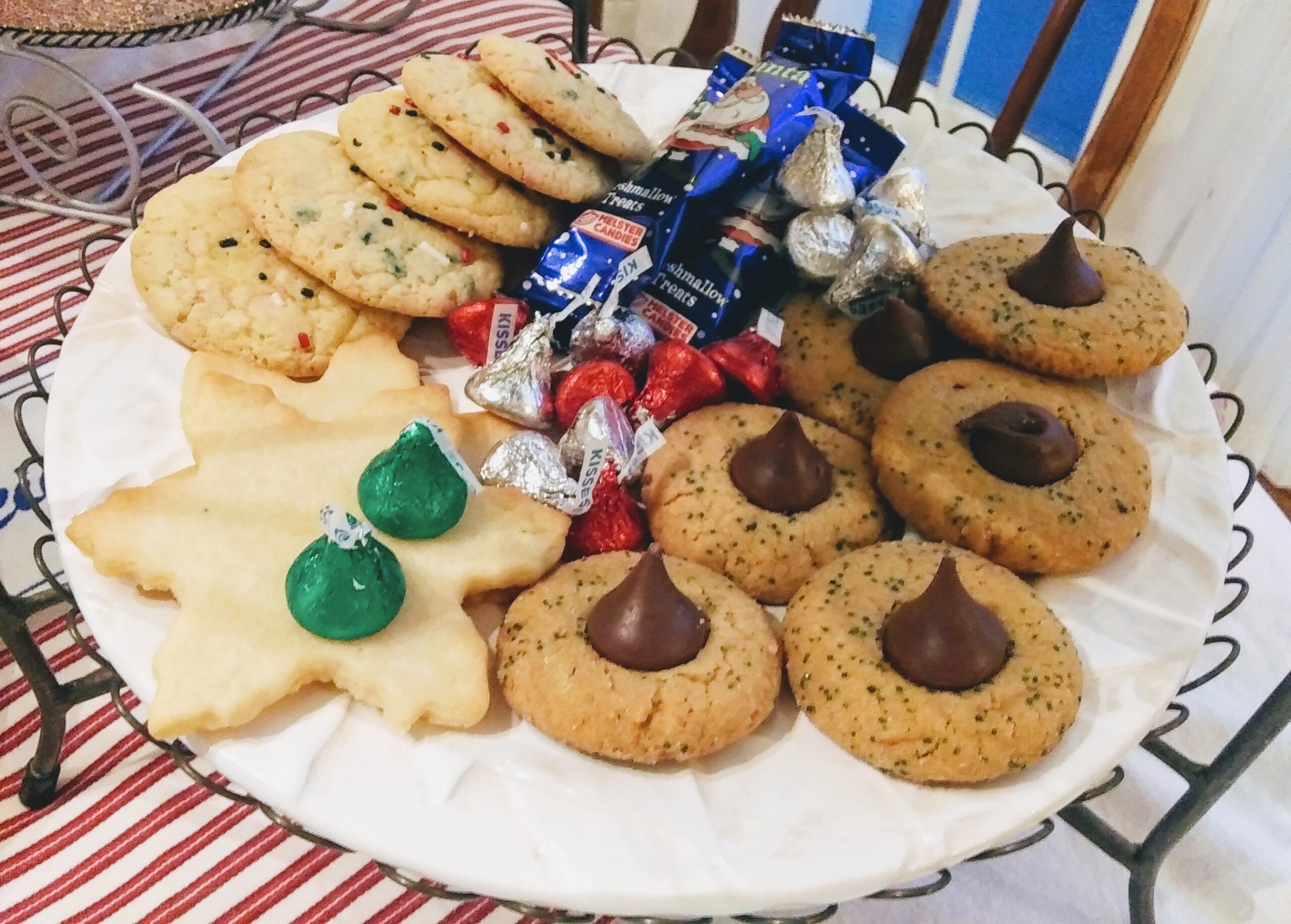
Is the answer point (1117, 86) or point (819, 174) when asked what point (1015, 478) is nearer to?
point (819, 174)

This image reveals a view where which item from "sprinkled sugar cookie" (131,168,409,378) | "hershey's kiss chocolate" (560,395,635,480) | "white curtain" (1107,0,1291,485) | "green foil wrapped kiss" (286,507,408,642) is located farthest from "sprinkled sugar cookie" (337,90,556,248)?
"white curtain" (1107,0,1291,485)

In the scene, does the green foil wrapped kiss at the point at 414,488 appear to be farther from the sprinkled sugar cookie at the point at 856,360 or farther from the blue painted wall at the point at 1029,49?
the blue painted wall at the point at 1029,49

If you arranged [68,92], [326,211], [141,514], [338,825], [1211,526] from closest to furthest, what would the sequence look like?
1. [338,825]
2. [141,514]
3. [1211,526]
4. [326,211]
5. [68,92]

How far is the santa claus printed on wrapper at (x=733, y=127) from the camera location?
139cm

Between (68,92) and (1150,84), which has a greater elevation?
(1150,84)

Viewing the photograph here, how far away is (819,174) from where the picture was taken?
1.38 metres

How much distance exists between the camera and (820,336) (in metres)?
1.36

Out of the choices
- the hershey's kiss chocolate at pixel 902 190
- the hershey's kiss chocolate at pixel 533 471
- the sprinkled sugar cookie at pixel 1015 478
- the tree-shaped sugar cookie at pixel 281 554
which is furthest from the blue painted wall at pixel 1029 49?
the tree-shaped sugar cookie at pixel 281 554

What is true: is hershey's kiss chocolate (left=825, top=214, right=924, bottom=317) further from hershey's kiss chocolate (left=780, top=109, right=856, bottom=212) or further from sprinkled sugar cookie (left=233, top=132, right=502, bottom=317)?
sprinkled sugar cookie (left=233, top=132, right=502, bottom=317)

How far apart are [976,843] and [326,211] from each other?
40.4 inches

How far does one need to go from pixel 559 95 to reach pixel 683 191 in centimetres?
21

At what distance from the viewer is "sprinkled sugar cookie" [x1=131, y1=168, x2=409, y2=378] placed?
1270 millimetres

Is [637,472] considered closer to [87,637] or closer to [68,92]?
[87,637]

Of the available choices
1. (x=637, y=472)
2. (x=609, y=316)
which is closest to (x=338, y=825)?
(x=637, y=472)
